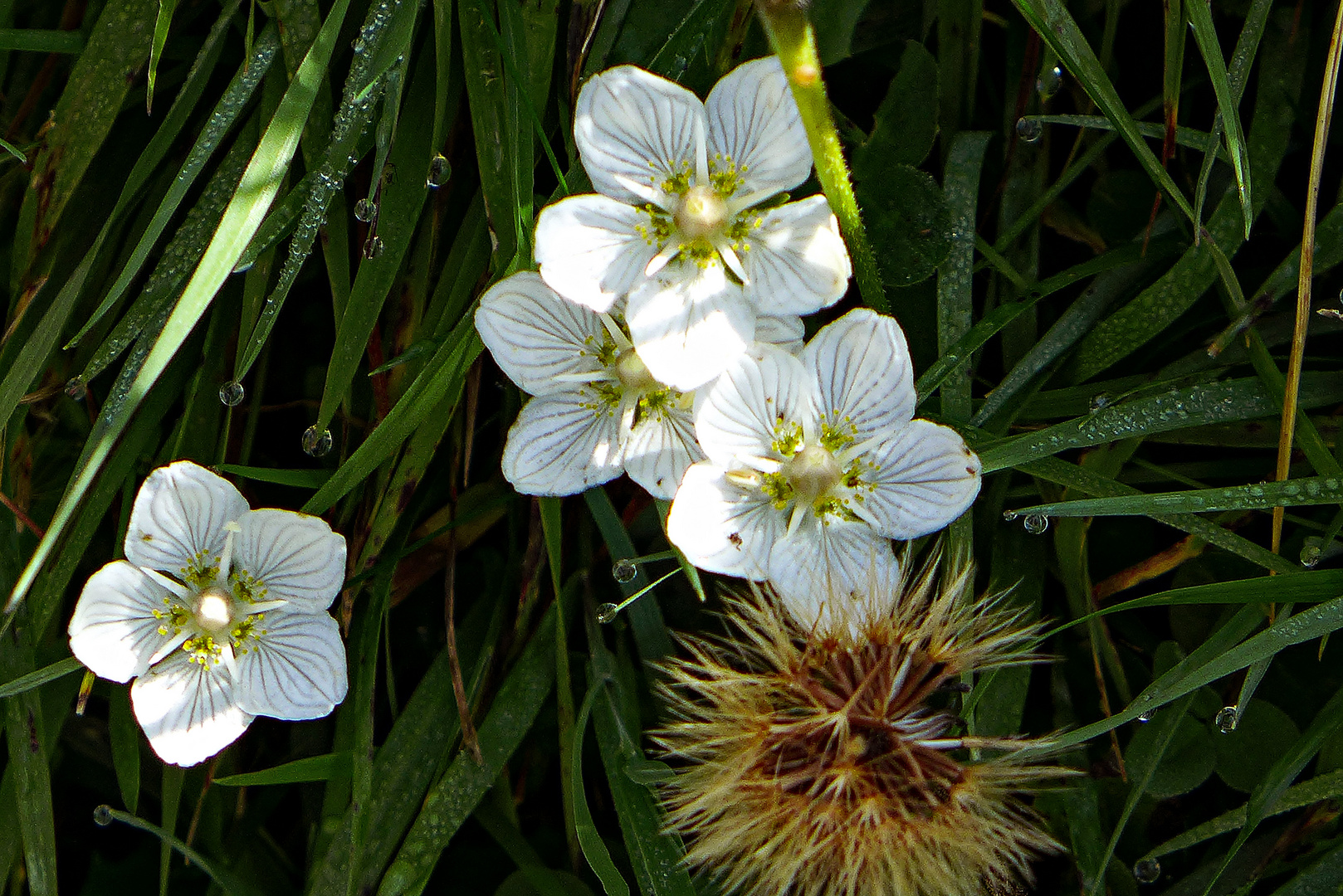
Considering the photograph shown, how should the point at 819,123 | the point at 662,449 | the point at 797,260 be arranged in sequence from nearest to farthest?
1. the point at 819,123
2. the point at 797,260
3. the point at 662,449

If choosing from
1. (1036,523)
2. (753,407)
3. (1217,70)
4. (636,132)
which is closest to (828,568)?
(753,407)

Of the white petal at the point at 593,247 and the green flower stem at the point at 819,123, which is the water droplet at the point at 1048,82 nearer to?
the green flower stem at the point at 819,123

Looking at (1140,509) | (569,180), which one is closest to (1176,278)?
(1140,509)

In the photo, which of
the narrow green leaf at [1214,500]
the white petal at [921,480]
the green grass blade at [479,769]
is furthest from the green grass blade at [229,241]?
the narrow green leaf at [1214,500]

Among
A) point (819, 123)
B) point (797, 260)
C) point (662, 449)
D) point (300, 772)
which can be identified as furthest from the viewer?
point (300, 772)

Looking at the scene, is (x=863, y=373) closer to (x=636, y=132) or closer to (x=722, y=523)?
(x=722, y=523)
